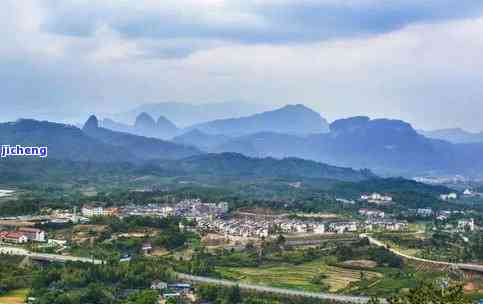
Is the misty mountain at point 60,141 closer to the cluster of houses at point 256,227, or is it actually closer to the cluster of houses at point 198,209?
the cluster of houses at point 198,209

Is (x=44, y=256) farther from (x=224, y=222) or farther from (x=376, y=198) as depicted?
(x=376, y=198)

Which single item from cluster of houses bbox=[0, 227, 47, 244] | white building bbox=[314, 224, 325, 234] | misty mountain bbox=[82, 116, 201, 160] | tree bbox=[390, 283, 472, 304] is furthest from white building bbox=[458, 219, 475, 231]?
misty mountain bbox=[82, 116, 201, 160]

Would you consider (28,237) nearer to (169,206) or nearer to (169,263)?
(169,263)

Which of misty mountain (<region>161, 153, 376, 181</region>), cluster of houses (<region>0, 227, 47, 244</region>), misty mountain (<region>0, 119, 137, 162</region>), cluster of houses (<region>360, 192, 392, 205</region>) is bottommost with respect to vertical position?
cluster of houses (<region>0, 227, 47, 244</region>)

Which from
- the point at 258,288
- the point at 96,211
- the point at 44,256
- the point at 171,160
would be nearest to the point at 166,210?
the point at 96,211

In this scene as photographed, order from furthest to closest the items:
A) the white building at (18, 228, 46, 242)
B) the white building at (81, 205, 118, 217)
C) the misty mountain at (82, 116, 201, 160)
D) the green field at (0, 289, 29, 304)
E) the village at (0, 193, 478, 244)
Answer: the misty mountain at (82, 116, 201, 160) → the white building at (81, 205, 118, 217) → the village at (0, 193, 478, 244) → the white building at (18, 228, 46, 242) → the green field at (0, 289, 29, 304)

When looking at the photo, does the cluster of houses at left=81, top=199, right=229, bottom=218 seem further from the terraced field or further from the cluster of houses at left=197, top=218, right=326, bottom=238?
the terraced field

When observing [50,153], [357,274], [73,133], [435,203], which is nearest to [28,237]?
[357,274]
